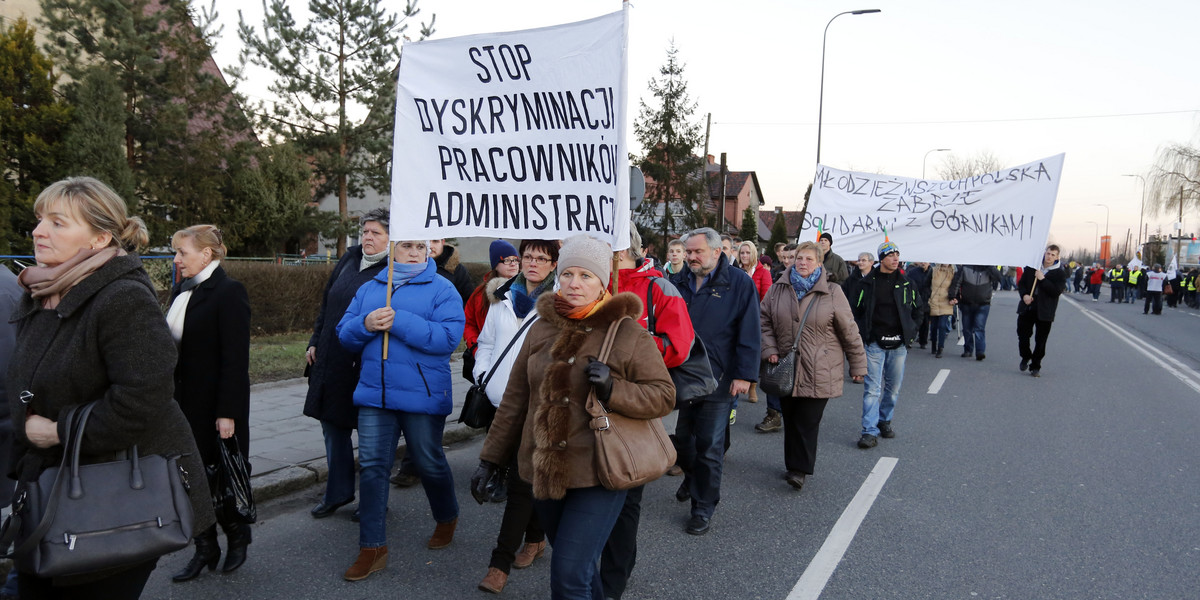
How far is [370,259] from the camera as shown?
173 inches

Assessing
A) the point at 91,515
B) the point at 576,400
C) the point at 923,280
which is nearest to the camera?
the point at 91,515

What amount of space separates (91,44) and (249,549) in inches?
750

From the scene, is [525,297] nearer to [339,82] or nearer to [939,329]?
[939,329]

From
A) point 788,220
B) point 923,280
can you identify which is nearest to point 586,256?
point 923,280

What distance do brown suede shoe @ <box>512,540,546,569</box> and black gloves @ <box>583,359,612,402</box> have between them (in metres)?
1.71

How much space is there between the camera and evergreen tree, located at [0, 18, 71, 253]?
15.8 m

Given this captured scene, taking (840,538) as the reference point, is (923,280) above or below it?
above

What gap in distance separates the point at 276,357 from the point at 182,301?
6786mm

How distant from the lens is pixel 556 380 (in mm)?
2744

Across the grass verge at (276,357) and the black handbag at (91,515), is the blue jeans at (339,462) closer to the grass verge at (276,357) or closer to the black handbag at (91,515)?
the black handbag at (91,515)

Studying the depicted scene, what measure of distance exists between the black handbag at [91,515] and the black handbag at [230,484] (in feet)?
4.86

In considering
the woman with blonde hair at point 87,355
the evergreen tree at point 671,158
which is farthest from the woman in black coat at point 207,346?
the evergreen tree at point 671,158

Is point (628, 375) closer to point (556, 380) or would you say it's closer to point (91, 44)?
point (556, 380)

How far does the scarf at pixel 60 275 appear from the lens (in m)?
2.25
